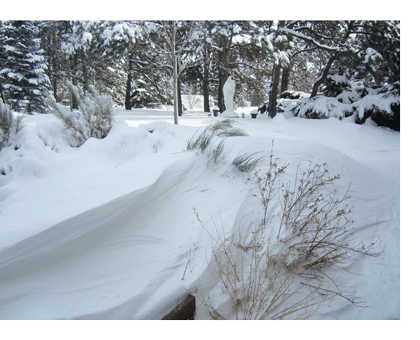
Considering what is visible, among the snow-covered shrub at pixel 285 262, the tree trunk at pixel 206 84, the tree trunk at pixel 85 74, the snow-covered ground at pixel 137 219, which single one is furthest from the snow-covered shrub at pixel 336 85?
the tree trunk at pixel 85 74

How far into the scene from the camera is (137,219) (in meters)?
1.81

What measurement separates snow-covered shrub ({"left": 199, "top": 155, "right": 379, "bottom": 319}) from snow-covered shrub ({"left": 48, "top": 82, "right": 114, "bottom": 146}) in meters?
2.34

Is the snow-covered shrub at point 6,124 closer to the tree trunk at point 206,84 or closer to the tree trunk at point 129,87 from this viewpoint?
the tree trunk at point 129,87

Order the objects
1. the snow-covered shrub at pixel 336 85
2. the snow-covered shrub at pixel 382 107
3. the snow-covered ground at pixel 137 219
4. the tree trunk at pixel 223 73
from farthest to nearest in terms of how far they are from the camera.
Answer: the snow-covered shrub at pixel 336 85 < the tree trunk at pixel 223 73 < the snow-covered shrub at pixel 382 107 < the snow-covered ground at pixel 137 219

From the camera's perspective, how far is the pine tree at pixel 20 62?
6.95ft

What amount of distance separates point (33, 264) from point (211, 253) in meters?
1.09

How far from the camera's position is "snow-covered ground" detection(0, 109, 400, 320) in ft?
4.31

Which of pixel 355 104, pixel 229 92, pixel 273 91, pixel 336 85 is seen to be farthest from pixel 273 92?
pixel 355 104

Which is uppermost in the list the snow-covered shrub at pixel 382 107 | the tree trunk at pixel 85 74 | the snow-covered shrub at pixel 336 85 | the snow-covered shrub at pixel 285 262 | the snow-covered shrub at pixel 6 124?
the snow-covered shrub at pixel 336 85

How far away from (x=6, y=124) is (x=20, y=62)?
24.4 inches

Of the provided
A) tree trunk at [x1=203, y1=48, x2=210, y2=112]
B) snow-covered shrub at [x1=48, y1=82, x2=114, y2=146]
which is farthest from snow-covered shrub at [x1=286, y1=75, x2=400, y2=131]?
snow-covered shrub at [x1=48, y1=82, x2=114, y2=146]

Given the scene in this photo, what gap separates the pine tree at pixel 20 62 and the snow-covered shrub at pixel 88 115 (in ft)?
1.56

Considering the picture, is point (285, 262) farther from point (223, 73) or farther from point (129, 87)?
point (129, 87)
